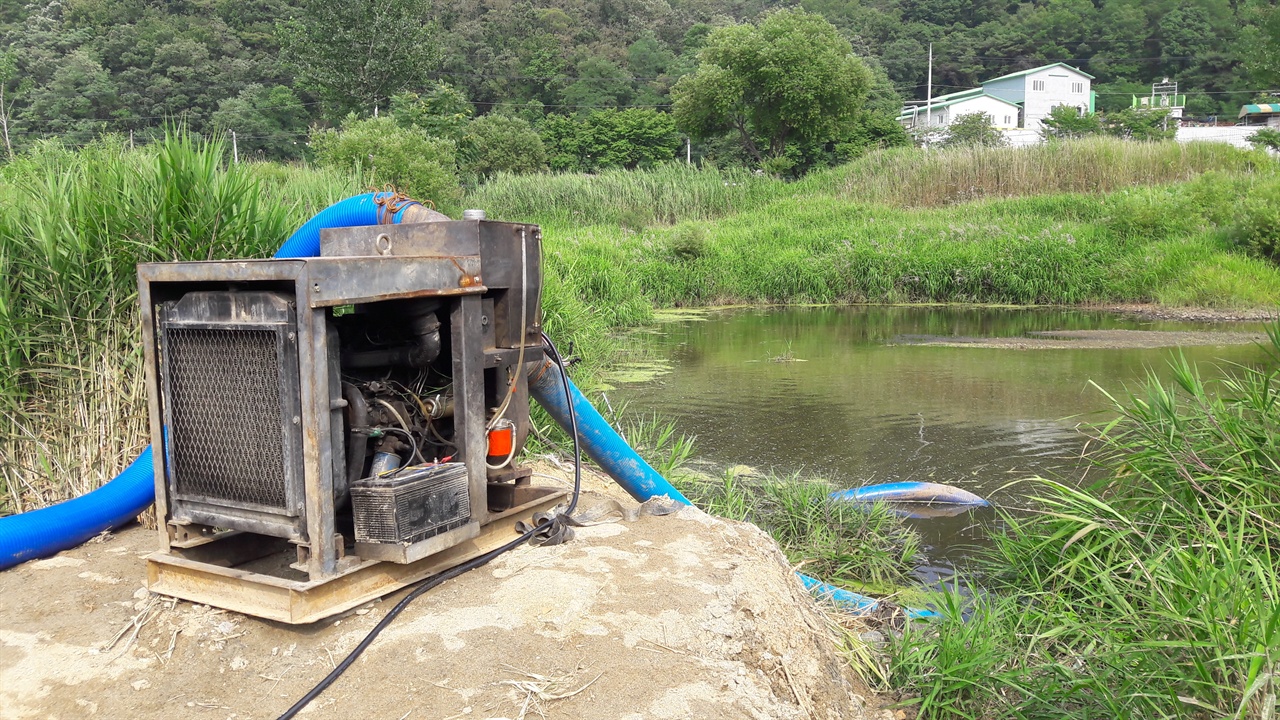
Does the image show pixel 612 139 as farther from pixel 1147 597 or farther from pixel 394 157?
pixel 1147 597

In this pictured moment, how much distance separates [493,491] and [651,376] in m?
6.43

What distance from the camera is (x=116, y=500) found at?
12.3 feet

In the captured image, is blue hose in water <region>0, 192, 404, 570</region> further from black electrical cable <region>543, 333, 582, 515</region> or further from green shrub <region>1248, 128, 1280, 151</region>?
green shrub <region>1248, 128, 1280, 151</region>

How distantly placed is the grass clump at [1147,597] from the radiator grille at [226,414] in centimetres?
238

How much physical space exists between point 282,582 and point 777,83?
29029 mm

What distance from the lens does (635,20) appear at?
65188 millimetres

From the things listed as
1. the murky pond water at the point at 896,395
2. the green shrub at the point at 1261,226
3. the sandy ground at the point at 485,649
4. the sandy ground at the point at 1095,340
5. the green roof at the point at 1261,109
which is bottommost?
the murky pond water at the point at 896,395

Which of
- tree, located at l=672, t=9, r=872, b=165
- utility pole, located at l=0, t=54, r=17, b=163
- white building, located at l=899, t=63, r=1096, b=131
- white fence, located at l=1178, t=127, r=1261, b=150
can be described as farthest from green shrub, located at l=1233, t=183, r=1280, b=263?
white building, located at l=899, t=63, r=1096, b=131

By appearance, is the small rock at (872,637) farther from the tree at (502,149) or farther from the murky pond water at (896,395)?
the tree at (502,149)

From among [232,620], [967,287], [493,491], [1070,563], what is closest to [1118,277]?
[967,287]

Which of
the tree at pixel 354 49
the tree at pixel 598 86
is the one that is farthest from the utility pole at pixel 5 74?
the tree at pixel 598 86

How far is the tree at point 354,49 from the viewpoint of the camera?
35125mm

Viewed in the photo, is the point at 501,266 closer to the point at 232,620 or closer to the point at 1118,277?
the point at 232,620

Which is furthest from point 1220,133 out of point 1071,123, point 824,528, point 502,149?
point 824,528
